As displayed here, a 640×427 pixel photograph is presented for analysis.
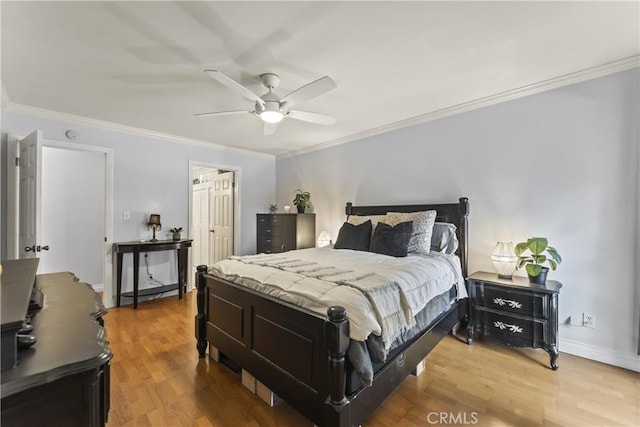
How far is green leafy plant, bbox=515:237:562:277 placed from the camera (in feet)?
8.08

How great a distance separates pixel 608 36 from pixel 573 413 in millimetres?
2553

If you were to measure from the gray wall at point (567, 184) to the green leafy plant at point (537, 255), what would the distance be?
0.17 meters

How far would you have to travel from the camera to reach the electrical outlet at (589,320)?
8.04ft

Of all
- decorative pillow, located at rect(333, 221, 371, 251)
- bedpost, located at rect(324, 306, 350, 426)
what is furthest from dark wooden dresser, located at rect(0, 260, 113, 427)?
decorative pillow, located at rect(333, 221, 371, 251)

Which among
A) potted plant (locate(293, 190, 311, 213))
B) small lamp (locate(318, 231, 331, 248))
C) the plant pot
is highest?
potted plant (locate(293, 190, 311, 213))

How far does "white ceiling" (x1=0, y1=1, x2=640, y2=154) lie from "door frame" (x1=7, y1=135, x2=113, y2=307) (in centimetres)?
46

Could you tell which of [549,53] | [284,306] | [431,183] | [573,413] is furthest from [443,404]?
[549,53]

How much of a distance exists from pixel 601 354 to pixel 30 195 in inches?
215

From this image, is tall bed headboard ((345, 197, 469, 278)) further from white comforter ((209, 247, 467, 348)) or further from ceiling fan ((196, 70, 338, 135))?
ceiling fan ((196, 70, 338, 135))

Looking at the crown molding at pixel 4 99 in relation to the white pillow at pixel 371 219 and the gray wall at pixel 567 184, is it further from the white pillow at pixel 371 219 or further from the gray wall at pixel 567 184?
the gray wall at pixel 567 184

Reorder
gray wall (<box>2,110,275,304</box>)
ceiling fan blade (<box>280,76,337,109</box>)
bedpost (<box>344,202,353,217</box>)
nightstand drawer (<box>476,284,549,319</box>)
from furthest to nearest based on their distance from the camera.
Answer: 1. bedpost (<box>344,202,353,217</box>)
2. gray wall (<box>2,110,275,304</box>)
3. nightstand drawer (<box>476,284,549,319</box>)
4. ceiling fan blade (<box>280,76,337,109</box>)

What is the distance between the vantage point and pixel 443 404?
189 centimetres

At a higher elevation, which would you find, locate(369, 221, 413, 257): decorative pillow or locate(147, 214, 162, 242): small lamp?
locate(147, 214, 162, 242): small lamp

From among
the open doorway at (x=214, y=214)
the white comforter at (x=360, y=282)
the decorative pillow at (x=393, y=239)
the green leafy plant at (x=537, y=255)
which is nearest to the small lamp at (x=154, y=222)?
the open doorway at (x=214, y=214)
